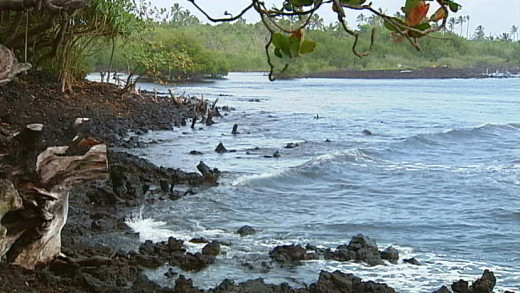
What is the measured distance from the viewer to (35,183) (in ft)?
17.0

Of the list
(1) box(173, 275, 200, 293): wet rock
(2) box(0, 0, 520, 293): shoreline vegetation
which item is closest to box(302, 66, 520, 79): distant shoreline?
(2) box(0, 0, 520, 293): shoreline vegetation

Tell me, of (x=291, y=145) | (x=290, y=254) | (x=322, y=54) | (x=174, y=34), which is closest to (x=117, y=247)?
(x=290, y=254)

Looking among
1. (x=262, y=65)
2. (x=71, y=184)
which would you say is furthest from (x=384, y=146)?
(x=262, y=65)

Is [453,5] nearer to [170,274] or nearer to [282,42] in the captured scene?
[282,42]

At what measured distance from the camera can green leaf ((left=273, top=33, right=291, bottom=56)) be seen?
2.01 m

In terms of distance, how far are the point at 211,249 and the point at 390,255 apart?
2.19 metres

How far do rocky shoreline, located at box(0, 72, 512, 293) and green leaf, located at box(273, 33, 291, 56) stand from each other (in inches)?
143

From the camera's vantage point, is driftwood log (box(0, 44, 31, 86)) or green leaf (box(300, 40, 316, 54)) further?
driftwood log (box(0, 44, 31, 86))

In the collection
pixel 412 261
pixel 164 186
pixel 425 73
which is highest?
pixel 164 186

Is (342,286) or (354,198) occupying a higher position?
(342,286)

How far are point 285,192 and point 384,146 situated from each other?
351 inches

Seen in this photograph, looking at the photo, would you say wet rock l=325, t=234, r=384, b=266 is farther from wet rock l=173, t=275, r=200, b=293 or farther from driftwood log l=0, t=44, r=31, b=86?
driftwood log l=0, t=44, r=31, b=86

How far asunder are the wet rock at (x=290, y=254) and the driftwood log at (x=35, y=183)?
354 cm

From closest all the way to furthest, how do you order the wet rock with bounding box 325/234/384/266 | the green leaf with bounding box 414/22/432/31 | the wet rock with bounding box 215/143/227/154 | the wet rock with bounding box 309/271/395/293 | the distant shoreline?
the green leaf with bounding box 414/22/432/31 < the wet rock with bounding box 309/271/395/293 < the wet rock with bounding box 325/234/384/266 < the wet rock with bounding box 215/143/227/154 < the distant shoreline
